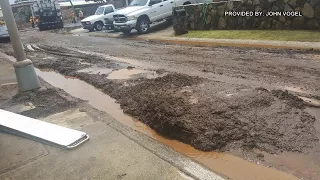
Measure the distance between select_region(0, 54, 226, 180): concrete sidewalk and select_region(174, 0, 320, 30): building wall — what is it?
9.90 m

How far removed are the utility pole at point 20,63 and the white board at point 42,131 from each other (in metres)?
1.74

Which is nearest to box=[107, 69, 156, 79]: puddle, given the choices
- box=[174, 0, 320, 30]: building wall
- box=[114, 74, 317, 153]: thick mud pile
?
box=[114, 74, 317, 153]: thick mud pile

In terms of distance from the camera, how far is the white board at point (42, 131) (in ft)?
14.9

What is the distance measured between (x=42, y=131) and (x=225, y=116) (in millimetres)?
2970

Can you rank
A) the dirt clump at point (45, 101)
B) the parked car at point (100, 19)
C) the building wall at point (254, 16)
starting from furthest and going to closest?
1. the parked car at point (100, 19)
2. the building wall at point (254, 16)
3. the dirt clump at point (45, 101)

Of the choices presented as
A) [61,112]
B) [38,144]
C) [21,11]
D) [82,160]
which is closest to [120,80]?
[61,112]

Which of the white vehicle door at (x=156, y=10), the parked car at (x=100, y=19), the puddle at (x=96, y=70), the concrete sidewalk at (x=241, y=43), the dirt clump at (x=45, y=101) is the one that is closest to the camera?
the dirt clump at (x=45, y=101)

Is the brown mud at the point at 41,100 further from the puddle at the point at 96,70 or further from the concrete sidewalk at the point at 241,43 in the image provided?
the concrete sidewalk at the point at 241,43

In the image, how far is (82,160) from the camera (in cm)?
403

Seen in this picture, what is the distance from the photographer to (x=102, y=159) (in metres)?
4.00

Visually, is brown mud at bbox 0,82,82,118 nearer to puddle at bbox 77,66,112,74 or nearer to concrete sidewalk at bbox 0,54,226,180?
concrete sidewalk at bbox 0,54,226,180

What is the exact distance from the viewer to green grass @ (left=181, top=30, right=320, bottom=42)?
36.1ft

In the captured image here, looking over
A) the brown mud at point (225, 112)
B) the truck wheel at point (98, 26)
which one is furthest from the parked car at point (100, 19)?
the brown mud at point (225, 112)

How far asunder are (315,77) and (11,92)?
23.8 ft
